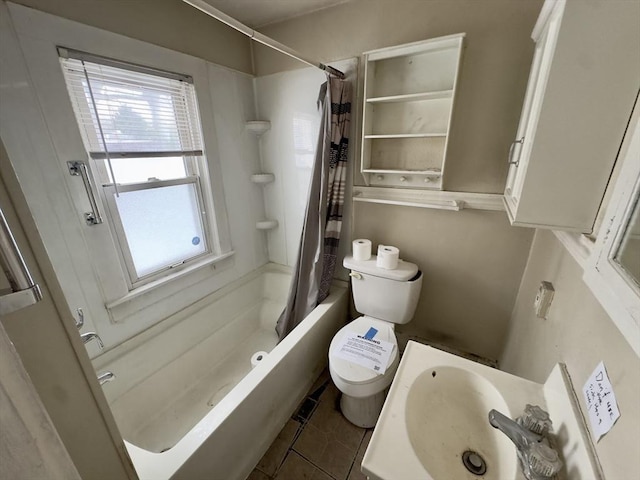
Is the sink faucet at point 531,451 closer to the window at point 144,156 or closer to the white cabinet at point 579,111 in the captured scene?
the white cabinet at point 579,111

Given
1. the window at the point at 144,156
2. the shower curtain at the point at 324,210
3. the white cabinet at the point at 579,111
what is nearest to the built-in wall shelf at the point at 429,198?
the shower curtain at the point at 324,210

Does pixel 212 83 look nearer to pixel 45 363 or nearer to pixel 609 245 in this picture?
pixel 45 363

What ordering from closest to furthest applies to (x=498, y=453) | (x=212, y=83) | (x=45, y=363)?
1. (x=45, y=363)
2. (x=498, y=453)
3. (x=212, y=83)

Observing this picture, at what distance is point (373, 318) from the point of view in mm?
1684

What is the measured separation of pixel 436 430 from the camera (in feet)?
2.66

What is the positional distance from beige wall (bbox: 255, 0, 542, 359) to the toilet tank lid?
0.44ft

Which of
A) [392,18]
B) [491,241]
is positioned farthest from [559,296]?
[392,18]

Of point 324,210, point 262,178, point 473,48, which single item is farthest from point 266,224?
point 473,48

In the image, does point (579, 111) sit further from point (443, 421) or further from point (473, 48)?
point (443, 421)

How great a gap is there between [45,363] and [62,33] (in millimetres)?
1405

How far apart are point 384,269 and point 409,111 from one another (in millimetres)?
931

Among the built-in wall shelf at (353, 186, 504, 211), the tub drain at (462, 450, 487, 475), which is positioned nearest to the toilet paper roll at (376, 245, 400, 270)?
the built-in wall shelf at (353, 186, 504, 211)

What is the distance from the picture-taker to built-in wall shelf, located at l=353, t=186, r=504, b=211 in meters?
1.40

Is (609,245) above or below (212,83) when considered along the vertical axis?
below
